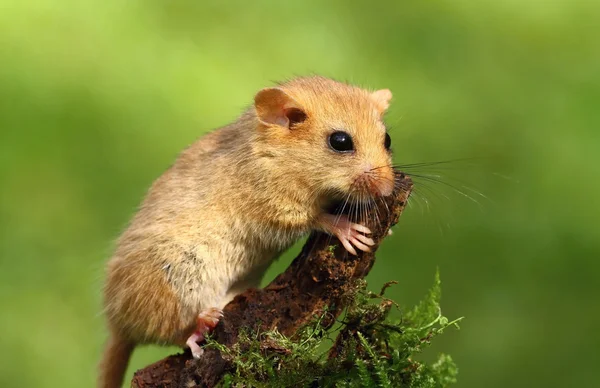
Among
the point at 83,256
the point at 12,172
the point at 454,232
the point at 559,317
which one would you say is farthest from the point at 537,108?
the point at 12,172

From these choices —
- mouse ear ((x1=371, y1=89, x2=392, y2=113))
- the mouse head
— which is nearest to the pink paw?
the mouse head

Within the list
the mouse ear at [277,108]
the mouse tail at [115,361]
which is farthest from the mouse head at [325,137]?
the mouse tail at [115,361]

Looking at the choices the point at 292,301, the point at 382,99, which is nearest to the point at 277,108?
the point at 382,99

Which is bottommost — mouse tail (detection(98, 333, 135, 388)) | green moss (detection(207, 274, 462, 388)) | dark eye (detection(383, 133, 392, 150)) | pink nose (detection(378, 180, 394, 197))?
mouse tail (detection(98, 333, 135, 388))

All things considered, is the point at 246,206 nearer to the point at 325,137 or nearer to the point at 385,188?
the point at 325,137

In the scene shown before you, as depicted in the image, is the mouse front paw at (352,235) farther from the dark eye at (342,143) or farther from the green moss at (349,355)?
the dark eye at (342,143)

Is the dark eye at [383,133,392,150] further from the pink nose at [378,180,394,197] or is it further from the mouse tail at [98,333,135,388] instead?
the mouse tail at [98,333,135,388]

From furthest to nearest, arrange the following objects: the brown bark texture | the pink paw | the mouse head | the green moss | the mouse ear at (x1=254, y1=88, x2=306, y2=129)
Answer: the mouse ear at (x1=254, y1=88, x2=306, y2=129)
the mouse head
the pink paw
the brown bark texture
the green moss
